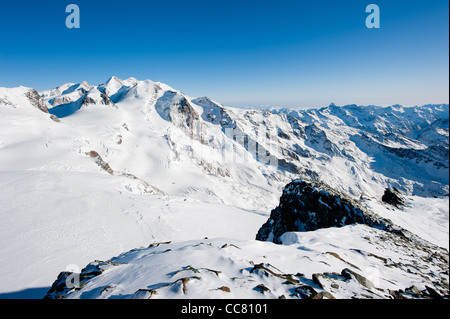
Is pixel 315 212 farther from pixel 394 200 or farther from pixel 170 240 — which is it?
pixel 394 200

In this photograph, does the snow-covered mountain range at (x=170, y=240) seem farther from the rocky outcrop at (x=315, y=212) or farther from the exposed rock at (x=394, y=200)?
the exposed rock at (x=394, y=200)

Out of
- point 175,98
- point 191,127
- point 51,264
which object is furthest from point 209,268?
point 175,98

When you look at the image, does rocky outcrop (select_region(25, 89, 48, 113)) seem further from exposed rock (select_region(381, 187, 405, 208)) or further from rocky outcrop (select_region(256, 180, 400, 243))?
exposed rock (select_region(381, 187, 405, 208))

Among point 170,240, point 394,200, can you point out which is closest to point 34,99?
point 170,240

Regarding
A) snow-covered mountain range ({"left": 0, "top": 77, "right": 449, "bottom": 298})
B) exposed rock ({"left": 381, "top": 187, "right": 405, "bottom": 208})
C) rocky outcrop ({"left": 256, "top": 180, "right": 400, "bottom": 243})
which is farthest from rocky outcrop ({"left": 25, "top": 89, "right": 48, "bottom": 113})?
exposed rock ({"left": 381, "top": 187, "right": 405, "bottom": 208})

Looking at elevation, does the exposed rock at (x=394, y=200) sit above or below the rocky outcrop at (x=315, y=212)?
below

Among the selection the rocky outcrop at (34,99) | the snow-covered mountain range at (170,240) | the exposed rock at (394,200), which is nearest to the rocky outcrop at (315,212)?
the snow-covered mountain range at (170,240)

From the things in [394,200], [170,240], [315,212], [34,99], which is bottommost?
[394,200]
